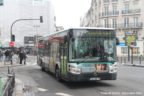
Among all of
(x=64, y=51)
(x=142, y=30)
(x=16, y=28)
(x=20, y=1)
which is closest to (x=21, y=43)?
(x=16, y=28)

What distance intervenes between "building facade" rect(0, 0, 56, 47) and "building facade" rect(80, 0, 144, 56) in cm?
1726

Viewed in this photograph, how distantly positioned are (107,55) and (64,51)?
1991 mm

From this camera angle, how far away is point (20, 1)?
6216 centimetres

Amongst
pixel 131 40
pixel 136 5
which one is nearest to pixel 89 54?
Result: pixel 131 40

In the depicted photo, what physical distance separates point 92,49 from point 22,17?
55699mm

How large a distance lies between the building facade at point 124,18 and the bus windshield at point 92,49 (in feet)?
141

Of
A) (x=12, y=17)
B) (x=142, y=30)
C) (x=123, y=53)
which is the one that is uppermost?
(x=12, y=17)

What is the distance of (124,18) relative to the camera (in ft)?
182

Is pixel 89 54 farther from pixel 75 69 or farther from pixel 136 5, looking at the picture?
pixel 136 5

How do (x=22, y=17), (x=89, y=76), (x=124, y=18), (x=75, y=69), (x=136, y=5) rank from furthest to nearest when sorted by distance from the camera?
(x=22, y=17), (x=124, y=18), (x=136, y=5), (x=89, y=76), (x=75, y=69)

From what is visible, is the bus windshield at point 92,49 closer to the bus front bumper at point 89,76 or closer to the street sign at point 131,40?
the bus front bumper at point 89,76

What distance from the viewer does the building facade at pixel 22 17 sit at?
60.9 meters

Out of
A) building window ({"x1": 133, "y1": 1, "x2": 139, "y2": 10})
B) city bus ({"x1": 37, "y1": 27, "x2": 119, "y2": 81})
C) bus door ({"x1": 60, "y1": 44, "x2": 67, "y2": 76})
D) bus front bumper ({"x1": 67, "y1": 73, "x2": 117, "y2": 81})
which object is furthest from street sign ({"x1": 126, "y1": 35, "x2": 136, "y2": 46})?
building window ({"x1": 133, "y1": 1, "x2": 139, "y2": 10})

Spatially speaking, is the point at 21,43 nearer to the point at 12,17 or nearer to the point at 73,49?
the point at 12,17
